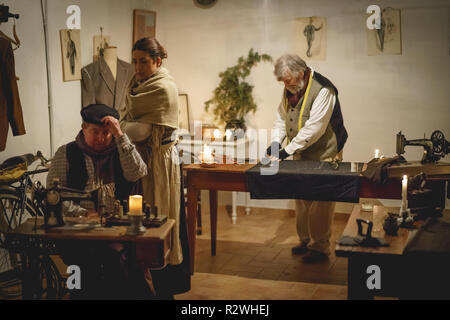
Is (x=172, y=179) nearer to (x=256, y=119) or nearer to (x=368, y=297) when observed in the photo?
(x=368, y=297)

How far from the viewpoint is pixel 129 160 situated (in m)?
3.36

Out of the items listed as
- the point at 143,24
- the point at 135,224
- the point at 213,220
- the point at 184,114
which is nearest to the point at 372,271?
the point at 135,224

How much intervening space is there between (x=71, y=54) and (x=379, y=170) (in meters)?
2.95

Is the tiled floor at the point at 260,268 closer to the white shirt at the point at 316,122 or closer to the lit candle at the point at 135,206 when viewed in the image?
the white shirt at the point at 316,122

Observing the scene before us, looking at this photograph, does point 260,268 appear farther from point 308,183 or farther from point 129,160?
point 129,160

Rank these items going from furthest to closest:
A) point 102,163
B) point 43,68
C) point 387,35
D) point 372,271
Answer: point 387,35, point 43,68, point 102,163, point 372,271

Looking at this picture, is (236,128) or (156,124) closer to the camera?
(156,124)

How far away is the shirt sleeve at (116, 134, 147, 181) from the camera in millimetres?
3342

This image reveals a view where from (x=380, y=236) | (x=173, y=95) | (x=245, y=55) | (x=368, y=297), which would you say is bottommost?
(x=368, y=297)

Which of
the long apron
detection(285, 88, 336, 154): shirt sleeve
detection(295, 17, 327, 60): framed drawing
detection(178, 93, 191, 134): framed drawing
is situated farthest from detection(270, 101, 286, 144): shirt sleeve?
detection(178, 93, 191, 134): framed drawing

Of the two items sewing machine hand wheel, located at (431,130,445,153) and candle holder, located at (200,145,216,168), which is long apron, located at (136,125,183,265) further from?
sewing machine hand wheel, located at (431,130,445,153)
